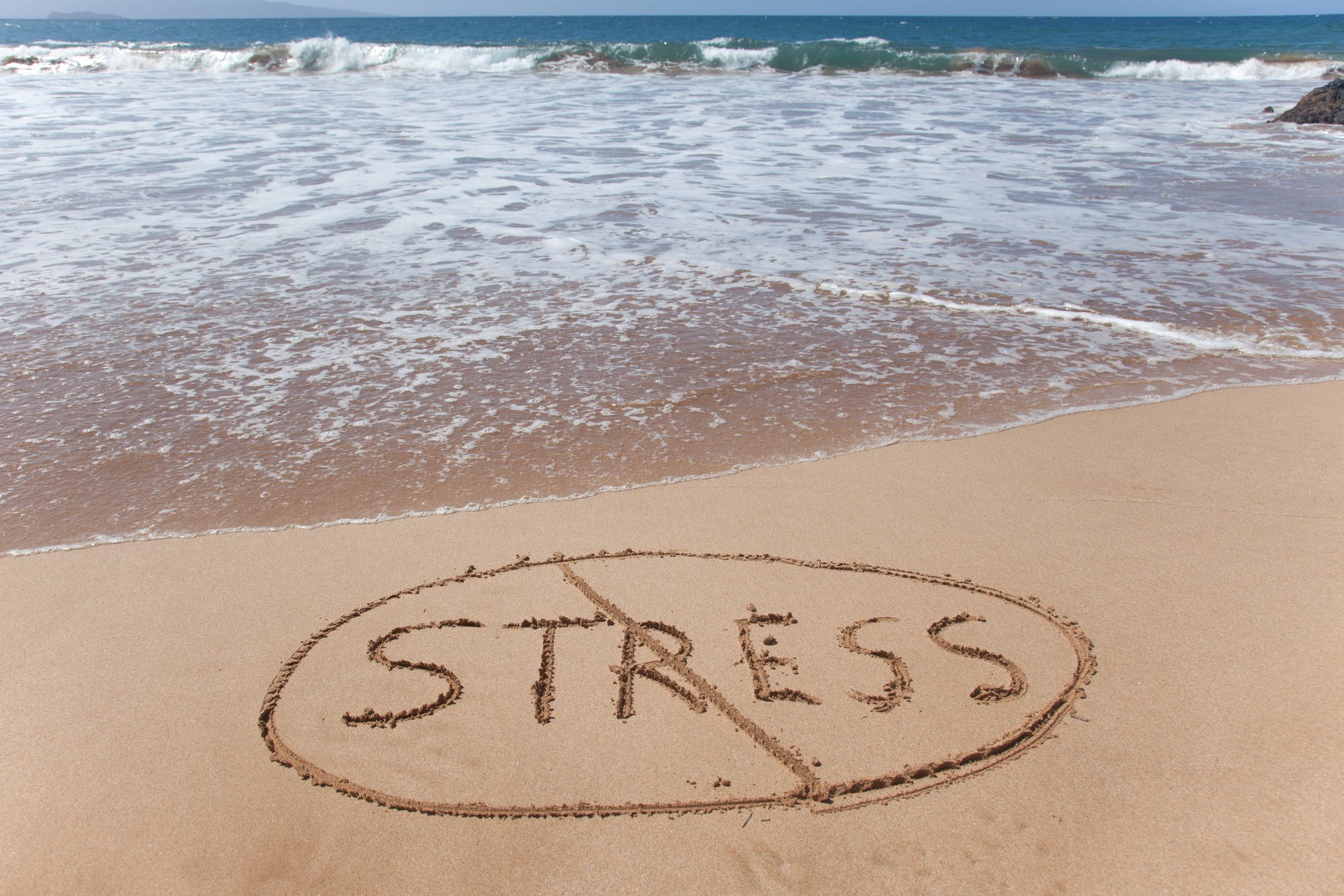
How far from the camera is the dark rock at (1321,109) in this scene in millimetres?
12867

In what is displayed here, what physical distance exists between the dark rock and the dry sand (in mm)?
12830

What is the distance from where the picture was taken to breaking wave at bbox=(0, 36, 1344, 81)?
2330cm

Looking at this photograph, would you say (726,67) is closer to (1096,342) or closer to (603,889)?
(1096,342)

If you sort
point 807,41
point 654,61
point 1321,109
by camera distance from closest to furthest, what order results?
point 1321,109 < point 654,61 < point 807,41

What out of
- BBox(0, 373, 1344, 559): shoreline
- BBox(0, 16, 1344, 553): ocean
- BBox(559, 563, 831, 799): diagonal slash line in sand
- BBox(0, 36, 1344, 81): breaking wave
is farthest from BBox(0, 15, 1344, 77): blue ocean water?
BBox(559, 563, 831, 799): diagonal slash line in sand

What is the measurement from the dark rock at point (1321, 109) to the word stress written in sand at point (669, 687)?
561 inches

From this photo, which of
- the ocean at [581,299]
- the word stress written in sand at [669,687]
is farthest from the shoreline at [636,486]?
the word stress written in sand at [669,687]

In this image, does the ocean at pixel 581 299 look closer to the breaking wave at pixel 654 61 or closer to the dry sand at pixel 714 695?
the dry sand at pixel 714 695

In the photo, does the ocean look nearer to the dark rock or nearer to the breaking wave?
the dark rock

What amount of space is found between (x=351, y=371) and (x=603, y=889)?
120 inches

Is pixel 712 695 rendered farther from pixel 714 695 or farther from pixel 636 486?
pixel 636 486

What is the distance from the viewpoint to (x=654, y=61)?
26.4 m

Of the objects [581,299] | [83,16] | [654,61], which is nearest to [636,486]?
[581,299]

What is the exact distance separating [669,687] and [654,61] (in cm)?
2700
